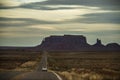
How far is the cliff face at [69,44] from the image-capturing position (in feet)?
16.6

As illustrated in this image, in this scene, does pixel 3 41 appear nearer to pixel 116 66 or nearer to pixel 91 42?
pixel 91 42

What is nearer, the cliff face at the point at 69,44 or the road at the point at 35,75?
the road at the point at 35,75

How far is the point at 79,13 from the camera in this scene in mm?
5086

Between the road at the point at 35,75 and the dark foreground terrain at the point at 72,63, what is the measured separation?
0.19ft

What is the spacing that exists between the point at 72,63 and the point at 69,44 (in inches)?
13.1

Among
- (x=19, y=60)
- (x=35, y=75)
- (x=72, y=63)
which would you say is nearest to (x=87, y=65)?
(x=72, y=63)

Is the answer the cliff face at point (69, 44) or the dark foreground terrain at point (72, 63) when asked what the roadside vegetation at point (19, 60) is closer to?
the dark foreground terrain at point (72, 63)

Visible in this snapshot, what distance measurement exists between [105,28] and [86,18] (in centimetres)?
35

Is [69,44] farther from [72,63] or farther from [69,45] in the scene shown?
[72,63]

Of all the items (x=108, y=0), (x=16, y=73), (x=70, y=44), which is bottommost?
(x=16, y=73)

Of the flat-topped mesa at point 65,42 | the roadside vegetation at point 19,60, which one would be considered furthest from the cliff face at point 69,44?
the roadside vegetation at point 19,60

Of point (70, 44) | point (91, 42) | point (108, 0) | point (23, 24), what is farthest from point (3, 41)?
point (108, 0)

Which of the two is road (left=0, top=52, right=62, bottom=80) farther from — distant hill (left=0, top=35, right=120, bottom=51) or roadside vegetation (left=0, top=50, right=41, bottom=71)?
distant hill (left=0, top=35, right=120, bottom=51)

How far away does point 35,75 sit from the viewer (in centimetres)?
497
